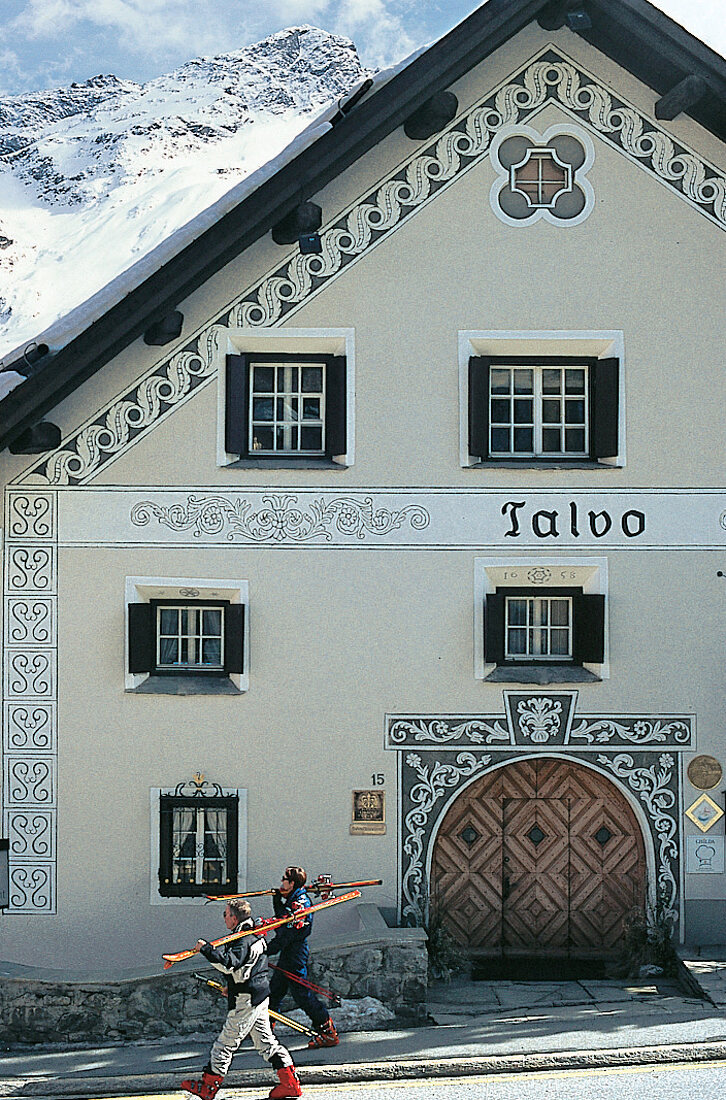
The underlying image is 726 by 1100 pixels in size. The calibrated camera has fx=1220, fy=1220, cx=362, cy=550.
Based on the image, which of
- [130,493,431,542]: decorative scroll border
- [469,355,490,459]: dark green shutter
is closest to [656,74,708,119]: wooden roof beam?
[469,355,490,459]: dark green shutter

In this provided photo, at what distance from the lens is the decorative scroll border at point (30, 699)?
1220 centimetres

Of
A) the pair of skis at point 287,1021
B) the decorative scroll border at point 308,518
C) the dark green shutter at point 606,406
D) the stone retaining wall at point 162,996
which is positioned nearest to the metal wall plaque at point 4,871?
the stone retaining wall at point 162,996

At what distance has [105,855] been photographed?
12234 mm

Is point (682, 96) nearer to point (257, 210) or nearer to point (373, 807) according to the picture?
point (257, 210)

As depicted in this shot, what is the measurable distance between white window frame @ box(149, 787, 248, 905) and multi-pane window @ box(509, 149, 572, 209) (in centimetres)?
668

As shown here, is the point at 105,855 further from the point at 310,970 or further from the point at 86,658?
the point at 310,970

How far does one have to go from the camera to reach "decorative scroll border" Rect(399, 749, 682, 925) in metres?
12.3

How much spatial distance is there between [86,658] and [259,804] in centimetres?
228

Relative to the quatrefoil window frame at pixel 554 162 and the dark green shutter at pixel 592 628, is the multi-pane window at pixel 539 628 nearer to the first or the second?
the dark green shutter at pixel 592 628

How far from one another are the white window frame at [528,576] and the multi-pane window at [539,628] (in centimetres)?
27

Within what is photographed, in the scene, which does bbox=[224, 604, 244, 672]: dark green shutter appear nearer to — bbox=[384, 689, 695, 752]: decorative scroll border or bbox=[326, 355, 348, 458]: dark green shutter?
bbox=[384, 689, 695, 752]: decorative scroll border

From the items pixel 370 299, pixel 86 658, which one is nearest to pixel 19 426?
pixel 86 658

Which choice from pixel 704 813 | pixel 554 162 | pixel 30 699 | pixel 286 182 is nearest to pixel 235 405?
pixel 286 182

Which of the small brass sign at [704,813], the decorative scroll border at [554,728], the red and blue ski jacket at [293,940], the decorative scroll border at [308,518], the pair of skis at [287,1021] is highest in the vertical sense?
the decorative scroll border at [308,518]
